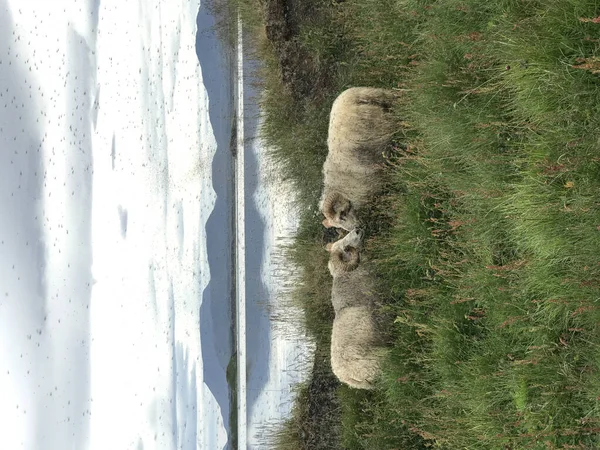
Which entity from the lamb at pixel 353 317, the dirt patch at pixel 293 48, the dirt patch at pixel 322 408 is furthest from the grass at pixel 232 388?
the dirt patch at pixel 293 48

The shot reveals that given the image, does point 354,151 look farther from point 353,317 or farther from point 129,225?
point 129,225

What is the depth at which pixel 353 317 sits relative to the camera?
11.1 ft

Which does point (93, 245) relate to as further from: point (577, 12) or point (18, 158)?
point (577, 12)

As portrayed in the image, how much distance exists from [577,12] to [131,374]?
312 centimetres

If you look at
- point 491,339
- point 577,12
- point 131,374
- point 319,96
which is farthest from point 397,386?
point 577,12

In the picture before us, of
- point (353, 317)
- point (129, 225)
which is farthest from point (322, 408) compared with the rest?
point (129, 225)

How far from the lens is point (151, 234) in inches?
140

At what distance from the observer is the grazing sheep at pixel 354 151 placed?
3.21m

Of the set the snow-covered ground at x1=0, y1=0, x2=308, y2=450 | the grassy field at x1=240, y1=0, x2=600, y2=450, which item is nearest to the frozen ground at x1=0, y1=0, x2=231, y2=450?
the snow-covered ground at x1=0, y1=0, x2=308, y2=450

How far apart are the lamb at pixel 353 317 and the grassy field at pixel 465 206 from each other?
0.36 ft

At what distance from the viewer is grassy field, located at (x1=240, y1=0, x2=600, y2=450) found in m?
2.28

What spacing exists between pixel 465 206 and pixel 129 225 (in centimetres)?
208

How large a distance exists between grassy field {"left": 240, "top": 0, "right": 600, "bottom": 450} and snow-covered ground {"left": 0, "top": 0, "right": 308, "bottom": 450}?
373 millimetres

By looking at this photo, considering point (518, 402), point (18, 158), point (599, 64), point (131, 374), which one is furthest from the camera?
point (131, 374)
